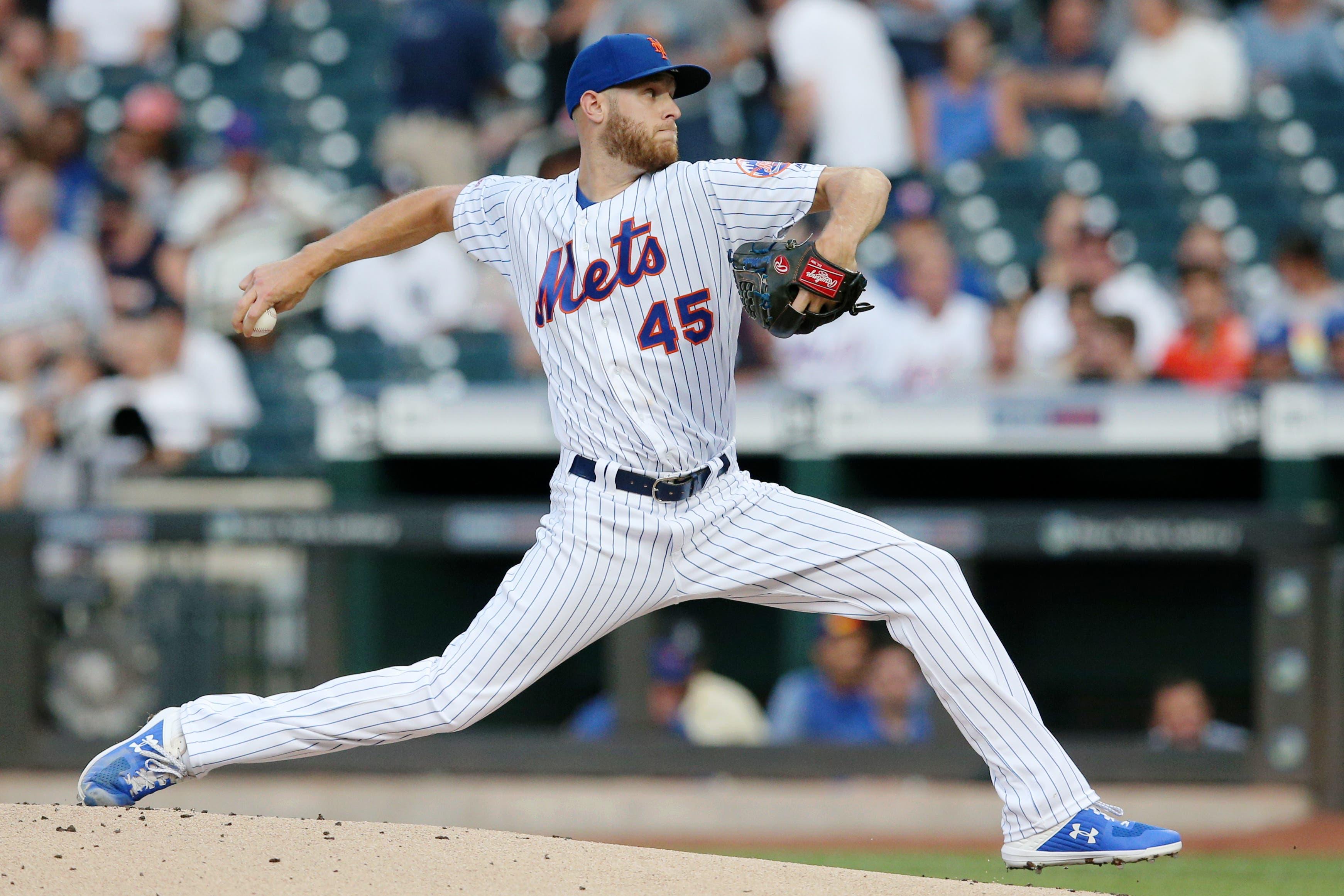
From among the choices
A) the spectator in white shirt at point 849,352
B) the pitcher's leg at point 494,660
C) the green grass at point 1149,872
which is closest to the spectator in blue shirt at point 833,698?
the green grass at point 1149,872

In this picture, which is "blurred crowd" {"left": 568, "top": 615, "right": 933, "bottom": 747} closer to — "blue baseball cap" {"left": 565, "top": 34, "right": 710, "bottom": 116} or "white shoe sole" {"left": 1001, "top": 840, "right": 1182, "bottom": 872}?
"white shoe sole" {"left": 1001, "top": 840, "right": 1182, "bottom": 872}

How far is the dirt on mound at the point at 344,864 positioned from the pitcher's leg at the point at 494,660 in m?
0.18

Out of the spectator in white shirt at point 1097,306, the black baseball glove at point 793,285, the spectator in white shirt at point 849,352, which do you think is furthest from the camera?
the spectator in white shirt at point 849,352

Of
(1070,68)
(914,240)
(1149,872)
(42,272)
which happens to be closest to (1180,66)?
(1070,68)

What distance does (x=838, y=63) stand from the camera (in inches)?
324

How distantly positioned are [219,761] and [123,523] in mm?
3290

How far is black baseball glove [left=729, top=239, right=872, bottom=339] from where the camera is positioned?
2906 millimetres

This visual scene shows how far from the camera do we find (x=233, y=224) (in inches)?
329

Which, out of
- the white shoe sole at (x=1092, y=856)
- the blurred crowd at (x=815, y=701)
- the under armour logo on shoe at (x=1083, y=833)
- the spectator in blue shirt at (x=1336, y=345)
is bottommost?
the white shoe sole at (x=1092, y=856)

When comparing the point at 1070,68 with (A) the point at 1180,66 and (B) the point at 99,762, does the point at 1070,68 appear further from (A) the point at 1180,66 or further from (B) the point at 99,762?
(B) the point at 99,762

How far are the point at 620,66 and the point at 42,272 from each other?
18.9 ft

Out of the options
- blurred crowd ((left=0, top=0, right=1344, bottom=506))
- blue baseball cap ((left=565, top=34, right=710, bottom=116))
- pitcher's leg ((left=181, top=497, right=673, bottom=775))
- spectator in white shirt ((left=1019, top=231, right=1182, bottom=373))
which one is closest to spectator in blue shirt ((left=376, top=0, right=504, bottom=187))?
blurred crowd ((left=0, top=0, right=1344, bottom=506))

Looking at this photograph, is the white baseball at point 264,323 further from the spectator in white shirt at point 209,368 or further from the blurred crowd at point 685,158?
the spectator in white shirt at point 209,368

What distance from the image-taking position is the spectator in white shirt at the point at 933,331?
7.05 metres
